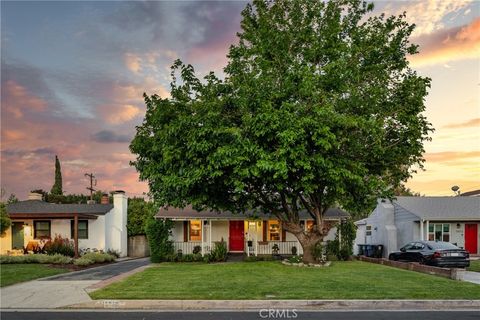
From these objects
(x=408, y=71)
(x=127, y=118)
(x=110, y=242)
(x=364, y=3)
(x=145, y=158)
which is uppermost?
(x=364, y=3)

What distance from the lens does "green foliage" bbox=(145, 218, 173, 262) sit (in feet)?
85.9

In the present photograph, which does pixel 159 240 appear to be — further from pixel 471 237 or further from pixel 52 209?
pixel 471 237

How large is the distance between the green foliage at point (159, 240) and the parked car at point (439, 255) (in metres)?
13.8

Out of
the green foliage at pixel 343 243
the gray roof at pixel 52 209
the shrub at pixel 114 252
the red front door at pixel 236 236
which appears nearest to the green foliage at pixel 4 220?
the gray roof at pixel 52 209

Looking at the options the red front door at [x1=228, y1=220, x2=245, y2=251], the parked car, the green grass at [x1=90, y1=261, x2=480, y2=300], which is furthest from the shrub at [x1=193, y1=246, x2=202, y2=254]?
the parked car

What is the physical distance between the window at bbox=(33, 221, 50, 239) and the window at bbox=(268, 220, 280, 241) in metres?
15.7

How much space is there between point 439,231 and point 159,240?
2050 centimetres

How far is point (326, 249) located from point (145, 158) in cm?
1230

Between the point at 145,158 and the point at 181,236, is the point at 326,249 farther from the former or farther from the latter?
the point at 145,158

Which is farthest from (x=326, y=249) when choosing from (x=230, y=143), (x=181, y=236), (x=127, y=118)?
(x=127, y=118)

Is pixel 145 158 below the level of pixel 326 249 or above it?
above

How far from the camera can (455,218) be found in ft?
104

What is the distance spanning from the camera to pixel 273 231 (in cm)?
3119
